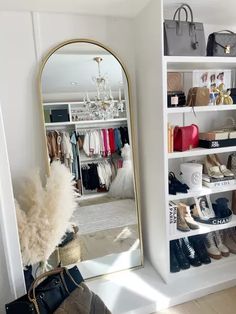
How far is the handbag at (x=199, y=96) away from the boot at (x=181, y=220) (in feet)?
2.48

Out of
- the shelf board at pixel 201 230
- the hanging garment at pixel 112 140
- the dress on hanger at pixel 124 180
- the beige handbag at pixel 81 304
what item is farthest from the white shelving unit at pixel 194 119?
the beige handbag at pixel 81 304

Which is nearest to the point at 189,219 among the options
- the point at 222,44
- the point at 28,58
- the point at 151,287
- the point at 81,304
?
the point at 151,287

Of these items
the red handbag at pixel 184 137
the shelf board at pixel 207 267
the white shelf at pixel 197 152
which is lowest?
the shelf board at pixel 207 267

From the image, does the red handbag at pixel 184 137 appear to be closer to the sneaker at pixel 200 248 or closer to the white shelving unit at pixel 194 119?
the white shelving unit at pixel 194 119

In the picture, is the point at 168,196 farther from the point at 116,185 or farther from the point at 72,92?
the point at 72,92

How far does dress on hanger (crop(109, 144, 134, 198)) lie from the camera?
180 cm

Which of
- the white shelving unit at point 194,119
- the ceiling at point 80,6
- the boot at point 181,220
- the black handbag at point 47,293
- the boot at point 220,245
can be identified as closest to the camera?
the black handbag at point 47,293

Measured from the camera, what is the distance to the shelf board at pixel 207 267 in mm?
1781

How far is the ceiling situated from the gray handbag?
234mm

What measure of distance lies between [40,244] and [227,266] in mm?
1445

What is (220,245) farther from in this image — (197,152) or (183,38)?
Result: (183,38)

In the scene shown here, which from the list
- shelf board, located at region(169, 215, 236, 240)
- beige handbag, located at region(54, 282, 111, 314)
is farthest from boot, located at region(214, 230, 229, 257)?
beige handbag, located at region(54, 282, 111, 314)

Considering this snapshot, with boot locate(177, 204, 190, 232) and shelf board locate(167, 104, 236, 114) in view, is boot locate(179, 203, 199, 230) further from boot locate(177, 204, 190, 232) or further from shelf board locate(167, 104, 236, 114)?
shelf board locate(167, 104, 236, 114)

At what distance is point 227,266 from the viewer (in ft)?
6.15
